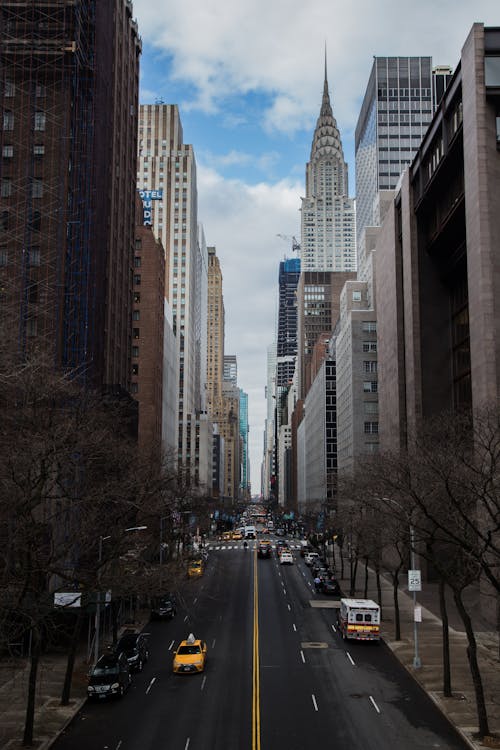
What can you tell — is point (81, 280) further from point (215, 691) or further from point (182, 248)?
point (182, 248)

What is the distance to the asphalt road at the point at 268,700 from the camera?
22891mm

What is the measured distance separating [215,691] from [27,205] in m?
51.2

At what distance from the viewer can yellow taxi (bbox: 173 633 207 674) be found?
32000mm

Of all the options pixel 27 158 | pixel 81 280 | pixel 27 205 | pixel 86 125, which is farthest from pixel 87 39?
pixel 81 280

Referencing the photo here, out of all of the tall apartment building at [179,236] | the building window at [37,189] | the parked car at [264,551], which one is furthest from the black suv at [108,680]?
the tall apartment building at [179,236]

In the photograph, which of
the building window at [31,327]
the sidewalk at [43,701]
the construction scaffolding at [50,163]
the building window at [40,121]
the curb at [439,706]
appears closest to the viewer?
the curb at [439,706]

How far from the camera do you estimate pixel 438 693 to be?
28.3 metres

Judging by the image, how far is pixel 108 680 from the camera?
28.1 metres

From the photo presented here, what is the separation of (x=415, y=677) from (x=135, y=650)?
12803 millimetres

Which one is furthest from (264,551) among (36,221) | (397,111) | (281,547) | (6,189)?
(397,111)

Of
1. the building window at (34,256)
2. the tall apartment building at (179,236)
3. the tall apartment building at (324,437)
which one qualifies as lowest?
the tall apartment building at (324,437)

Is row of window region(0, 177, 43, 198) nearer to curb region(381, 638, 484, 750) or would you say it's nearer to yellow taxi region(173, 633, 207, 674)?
yellow taxi region(173, 633, 207, 674)

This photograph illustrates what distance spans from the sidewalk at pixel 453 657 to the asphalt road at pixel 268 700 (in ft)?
2.05

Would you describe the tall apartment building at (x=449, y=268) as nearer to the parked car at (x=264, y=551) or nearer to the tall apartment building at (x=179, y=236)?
the parked car at (x=264, y=551)
